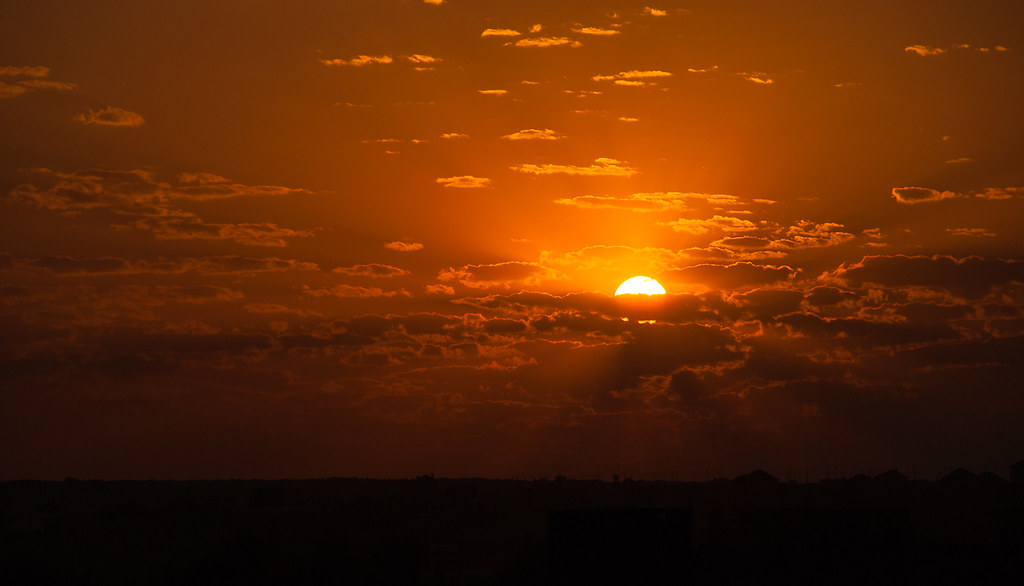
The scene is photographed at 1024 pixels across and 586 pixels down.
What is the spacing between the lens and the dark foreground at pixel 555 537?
47.4 meters

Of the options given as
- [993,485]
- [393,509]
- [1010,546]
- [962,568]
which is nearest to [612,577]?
[962,568]

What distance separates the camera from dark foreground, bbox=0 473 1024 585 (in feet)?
156

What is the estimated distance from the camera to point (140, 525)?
121000 millimetres

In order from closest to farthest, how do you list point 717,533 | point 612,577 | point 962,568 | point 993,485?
point 612,577, point 962,568, point 717,533, point 993,485

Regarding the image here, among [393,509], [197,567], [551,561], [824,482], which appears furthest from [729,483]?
[551,561]

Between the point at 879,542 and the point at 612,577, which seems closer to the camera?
the point at 612,577

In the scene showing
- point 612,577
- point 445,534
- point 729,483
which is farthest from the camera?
point 729,483

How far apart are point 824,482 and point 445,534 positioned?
6113 cm

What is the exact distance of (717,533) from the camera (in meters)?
85.4

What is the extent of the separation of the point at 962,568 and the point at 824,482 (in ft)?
314

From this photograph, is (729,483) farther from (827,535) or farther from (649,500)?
(827,535)

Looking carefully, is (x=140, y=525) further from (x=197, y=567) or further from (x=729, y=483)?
(x=729, y=483)

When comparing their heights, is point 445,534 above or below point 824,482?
below

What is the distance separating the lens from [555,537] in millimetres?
47094
